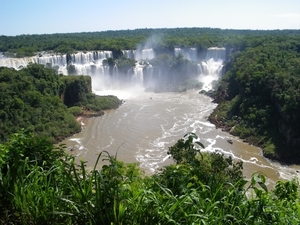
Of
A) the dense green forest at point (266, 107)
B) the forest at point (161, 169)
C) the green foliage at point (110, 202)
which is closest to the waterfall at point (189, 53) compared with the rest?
the forest at point (161, 169)

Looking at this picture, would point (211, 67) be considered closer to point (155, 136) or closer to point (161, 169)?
point (155, 136)

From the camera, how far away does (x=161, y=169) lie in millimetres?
5523

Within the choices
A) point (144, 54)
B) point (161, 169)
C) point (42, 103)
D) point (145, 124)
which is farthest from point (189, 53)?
point (161, 169)

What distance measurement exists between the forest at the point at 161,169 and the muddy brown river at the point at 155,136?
43.3 inches

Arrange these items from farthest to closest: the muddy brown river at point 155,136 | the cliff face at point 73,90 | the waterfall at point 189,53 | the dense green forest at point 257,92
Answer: the waterfall at point 189,53 < the cliff face at point 73,90 < the dense green forest at point 257,92 < the muddy brown river at point 155,136

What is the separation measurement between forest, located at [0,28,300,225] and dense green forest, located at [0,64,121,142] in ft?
0.27

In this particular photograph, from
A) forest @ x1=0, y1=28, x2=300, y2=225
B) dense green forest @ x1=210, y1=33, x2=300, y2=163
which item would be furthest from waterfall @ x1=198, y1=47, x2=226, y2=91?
dense green forest @ x1=210, y1=33, x2=300, y2=163

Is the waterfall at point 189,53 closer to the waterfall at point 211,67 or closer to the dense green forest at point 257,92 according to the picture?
the waterfall at point 211,67

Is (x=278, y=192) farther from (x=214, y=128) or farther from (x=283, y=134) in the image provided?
(x=214, y=128)

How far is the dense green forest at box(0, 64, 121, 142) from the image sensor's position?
23234 mm

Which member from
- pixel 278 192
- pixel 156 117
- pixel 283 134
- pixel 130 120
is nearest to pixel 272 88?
pixel 283 134

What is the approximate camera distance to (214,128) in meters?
26.3

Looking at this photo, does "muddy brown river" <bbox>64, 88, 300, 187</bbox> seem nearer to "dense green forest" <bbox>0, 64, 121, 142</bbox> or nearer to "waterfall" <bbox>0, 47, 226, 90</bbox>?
"dense green forest" <bbox>0, 64, 121, 142</bbox>

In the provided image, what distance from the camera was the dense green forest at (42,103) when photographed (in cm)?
2323
